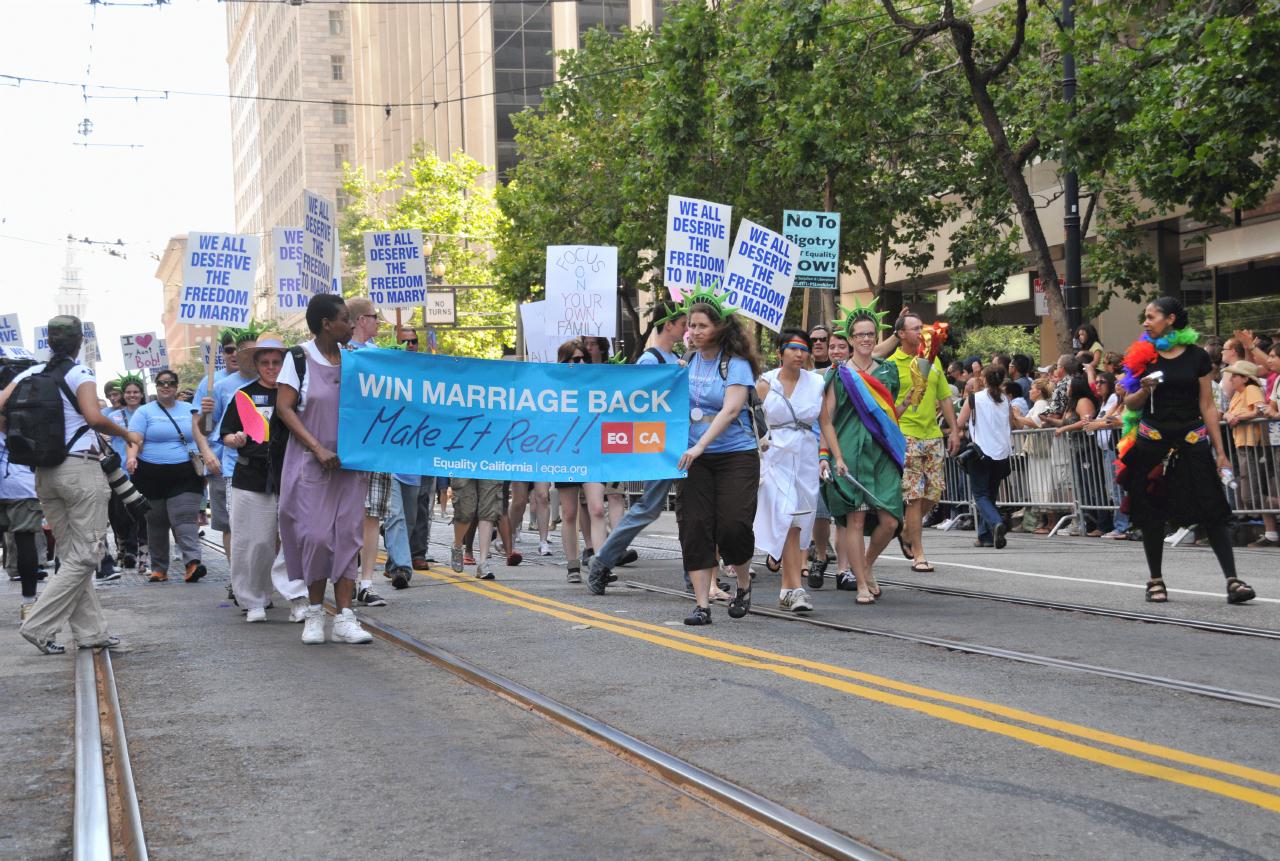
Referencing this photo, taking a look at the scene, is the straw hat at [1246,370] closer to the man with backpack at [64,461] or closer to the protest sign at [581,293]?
the protest sign at [581,293]

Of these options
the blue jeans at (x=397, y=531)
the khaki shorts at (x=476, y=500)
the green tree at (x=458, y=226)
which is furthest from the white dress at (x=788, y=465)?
the green tree at (x=458, y=226)

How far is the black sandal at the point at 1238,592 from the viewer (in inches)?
392

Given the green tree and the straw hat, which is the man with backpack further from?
the green tree

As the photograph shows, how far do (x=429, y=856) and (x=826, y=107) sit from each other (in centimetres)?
1876

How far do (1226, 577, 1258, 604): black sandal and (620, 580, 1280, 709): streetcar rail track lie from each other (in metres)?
2.44

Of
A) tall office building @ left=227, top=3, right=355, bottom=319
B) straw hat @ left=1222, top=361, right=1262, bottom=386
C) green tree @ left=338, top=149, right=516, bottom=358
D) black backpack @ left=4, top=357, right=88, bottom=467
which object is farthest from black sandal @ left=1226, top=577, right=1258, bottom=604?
tall office building @ left=227, top=3, right=355, bottom=319

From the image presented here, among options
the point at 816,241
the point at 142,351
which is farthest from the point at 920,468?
the point at 142,351

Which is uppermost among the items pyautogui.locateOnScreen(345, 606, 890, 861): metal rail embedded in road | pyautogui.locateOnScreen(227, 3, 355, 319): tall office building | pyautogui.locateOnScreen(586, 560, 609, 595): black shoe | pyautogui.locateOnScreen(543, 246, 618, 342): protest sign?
pyautogui.locateOnScreen(227, 3, 355, 319): tall office building

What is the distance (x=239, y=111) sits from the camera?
164m

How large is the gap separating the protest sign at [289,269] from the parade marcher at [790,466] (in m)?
9.00

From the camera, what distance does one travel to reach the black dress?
33.4 feet

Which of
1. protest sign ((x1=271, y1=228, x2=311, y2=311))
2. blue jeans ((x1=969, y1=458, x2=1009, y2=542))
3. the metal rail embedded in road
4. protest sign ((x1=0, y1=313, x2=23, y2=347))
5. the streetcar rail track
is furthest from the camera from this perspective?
protest sign ((x1=0, y1=313, x2=23, y2=347))

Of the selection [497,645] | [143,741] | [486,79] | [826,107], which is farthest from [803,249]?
[486,79]

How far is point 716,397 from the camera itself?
9.69 m
